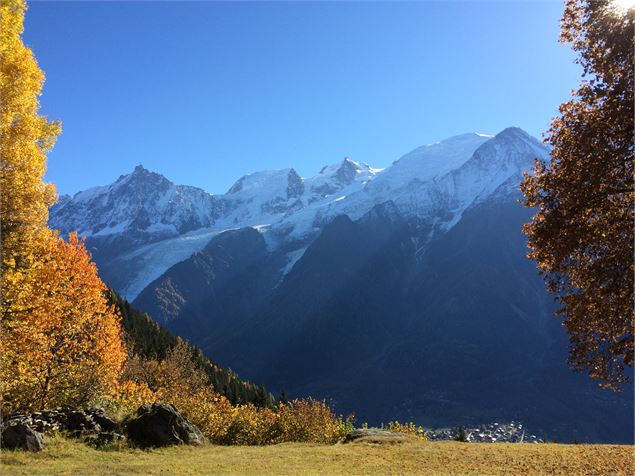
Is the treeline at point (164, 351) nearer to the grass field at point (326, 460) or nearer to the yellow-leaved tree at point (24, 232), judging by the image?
the yellow-leaved tree at point (24, 232)

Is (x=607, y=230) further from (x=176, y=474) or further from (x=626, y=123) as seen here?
(x=176, y=474)

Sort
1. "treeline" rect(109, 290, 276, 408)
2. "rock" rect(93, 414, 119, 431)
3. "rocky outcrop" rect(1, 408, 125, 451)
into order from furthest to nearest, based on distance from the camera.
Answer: "treeline" rect(109, 290, 276, 408)
"rock" rect(93, 414, 119, 431)
"rocky outcrop" rect(1, 408, 125, 451)

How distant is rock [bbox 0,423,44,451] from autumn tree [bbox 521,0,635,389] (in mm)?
21586

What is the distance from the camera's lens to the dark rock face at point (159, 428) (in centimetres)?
2506

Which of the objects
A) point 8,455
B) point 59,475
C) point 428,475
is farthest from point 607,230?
point 8,455

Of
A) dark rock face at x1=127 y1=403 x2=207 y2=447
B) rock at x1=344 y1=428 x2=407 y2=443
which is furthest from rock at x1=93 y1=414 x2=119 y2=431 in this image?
rock at x1=344 y1=428 x2=407 y2=443

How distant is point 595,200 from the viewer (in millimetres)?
16000

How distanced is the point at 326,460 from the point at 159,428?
28.6ft

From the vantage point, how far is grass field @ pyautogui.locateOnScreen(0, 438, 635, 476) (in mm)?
19484

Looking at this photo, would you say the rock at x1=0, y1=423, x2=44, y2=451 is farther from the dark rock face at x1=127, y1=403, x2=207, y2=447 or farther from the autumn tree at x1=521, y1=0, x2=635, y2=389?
the autumn tree at x1=521, y1=0, x2=635, y2=389

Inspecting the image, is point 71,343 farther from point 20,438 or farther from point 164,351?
point 164,351

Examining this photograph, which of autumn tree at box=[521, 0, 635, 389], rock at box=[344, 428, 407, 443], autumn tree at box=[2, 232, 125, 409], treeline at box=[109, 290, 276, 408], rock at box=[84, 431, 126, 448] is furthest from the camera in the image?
treeline at box=[109, 290, 276, 408]

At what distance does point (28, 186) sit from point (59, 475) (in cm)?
1055

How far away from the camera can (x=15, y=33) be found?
1870 cm
